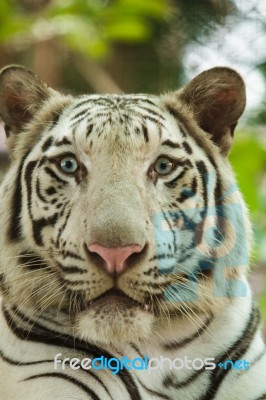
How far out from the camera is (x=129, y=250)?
4.20 ft

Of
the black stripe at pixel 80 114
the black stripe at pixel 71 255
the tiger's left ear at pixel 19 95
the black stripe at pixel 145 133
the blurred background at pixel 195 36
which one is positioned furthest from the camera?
the blurred background at pixel 195 36

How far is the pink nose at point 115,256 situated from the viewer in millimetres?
1270

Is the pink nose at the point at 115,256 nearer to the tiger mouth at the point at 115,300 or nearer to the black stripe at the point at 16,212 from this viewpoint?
the tiger mouth at the point at 115,300

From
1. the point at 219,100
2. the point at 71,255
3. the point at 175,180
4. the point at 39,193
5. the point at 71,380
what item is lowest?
the point at 71,380

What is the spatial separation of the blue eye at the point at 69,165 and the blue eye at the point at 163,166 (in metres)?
0.19

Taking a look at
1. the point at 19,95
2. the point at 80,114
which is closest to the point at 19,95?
the point at 19,95

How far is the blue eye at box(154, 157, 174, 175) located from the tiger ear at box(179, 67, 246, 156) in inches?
8.7

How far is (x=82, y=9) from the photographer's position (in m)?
3.02

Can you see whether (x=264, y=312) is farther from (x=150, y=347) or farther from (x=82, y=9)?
(x=82, y=9)

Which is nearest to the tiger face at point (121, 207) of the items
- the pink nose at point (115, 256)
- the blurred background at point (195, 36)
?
the pink nose at point (115, 256)

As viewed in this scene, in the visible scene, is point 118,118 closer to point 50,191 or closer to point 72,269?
point 50,191

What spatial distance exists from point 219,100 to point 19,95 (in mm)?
538

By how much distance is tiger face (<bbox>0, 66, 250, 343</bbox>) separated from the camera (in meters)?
1.35

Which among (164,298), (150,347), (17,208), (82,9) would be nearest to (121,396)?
(150,347)
